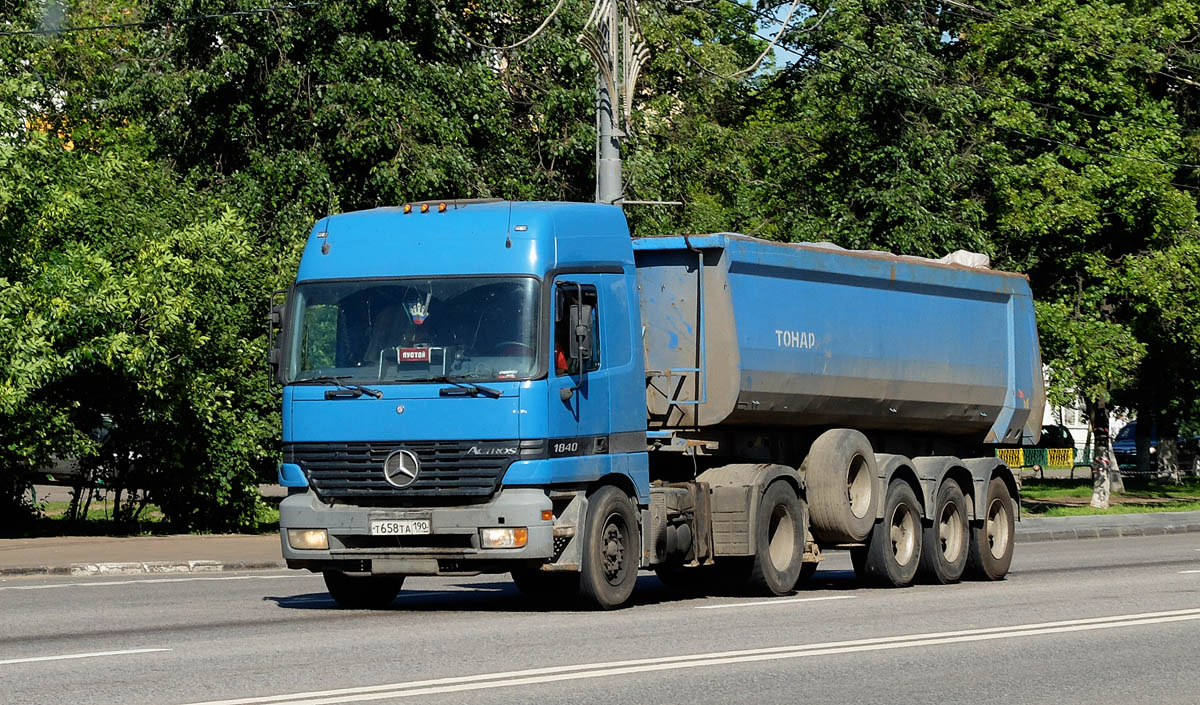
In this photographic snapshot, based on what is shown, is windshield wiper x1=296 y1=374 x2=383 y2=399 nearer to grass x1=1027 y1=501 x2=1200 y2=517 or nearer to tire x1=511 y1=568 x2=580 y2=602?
tire x1=511 y1=568 x2=580 y2=602

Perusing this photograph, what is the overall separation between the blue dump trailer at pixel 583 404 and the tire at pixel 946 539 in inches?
15.8

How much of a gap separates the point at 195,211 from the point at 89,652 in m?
16.8

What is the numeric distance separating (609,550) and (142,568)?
771 cm

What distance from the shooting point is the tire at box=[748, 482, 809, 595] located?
16078 millimetres

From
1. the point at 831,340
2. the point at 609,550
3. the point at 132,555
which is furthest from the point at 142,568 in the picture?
the point at 831,340

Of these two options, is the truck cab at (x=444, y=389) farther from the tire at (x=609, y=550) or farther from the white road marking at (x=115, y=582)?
the white road marking at (x=115, y=582)

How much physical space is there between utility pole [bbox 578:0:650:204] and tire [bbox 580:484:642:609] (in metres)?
6.83

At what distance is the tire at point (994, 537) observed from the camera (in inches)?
772

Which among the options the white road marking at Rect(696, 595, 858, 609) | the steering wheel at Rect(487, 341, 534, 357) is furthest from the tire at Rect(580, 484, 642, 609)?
the steering wheel at Rect(487, 341, 534, 357)

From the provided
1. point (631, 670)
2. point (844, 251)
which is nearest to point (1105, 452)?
point (844, 251)

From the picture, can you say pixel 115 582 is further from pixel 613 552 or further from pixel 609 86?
pixel 609 86

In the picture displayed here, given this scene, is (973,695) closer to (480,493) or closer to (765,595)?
(480,493)

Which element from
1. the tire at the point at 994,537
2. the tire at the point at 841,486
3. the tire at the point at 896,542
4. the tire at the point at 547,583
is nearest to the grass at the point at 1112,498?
the tire at the point at 994,537

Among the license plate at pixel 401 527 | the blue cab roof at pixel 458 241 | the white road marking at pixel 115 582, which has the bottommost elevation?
the white road marking at pixel 115 582
